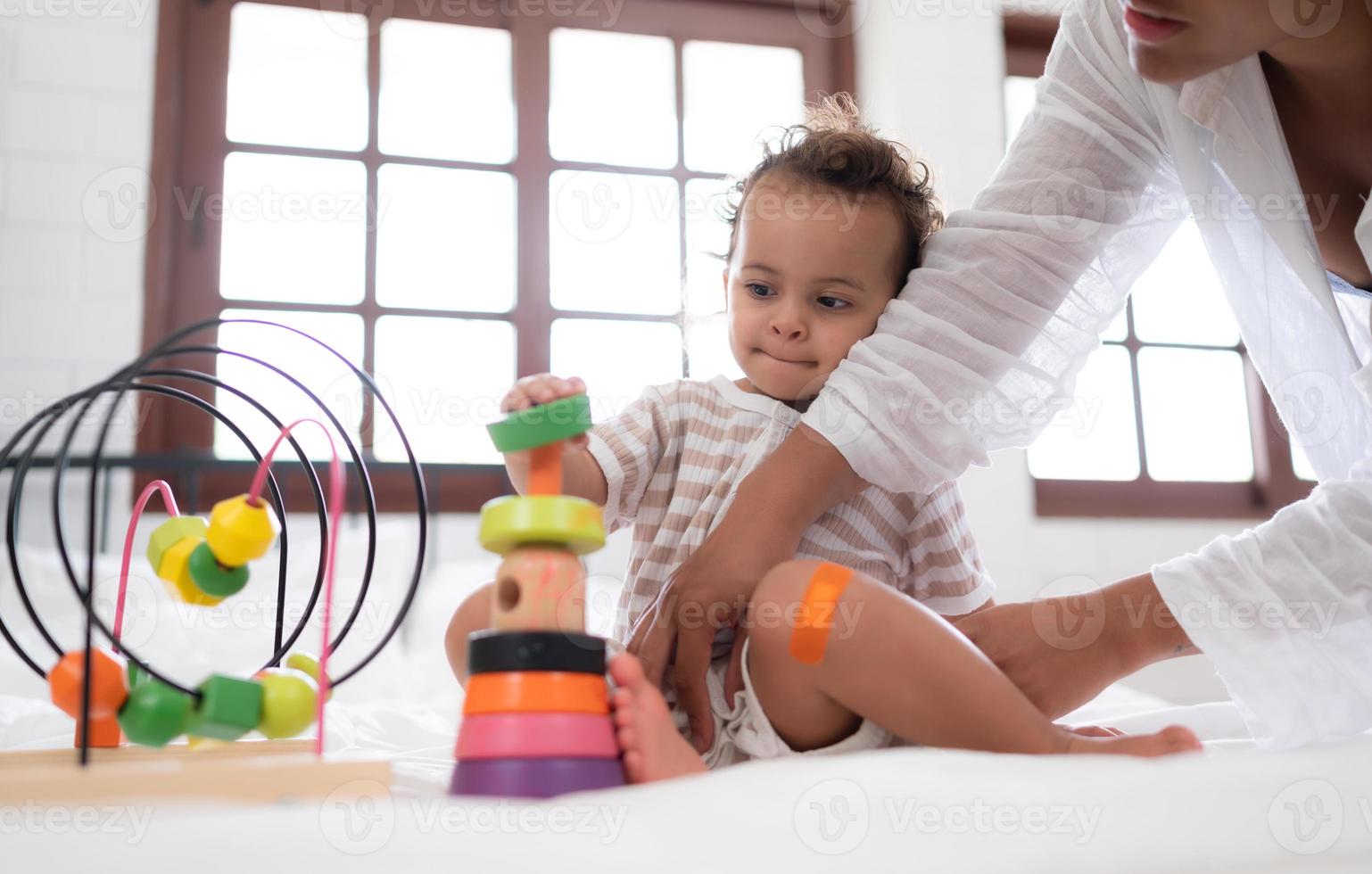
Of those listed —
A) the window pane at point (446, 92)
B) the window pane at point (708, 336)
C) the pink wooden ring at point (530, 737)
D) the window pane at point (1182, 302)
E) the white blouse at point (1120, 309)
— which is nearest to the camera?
the pink wooden ring at point (530, 737)

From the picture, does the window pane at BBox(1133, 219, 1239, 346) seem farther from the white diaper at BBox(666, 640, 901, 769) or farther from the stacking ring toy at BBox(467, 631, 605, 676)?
the stacking ring toy at BBox(467, 631, 605, 676)

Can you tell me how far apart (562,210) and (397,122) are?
0.40 meters

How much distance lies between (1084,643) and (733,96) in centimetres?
204

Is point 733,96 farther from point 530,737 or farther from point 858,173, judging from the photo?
point 530,737

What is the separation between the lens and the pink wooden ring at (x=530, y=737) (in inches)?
21.8

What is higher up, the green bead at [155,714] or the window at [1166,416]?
the window at [1166,416]

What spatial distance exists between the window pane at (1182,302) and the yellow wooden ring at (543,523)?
7.88ft

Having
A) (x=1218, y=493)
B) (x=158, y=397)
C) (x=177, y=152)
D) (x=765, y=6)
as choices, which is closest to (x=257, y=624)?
(x=158, y=397)

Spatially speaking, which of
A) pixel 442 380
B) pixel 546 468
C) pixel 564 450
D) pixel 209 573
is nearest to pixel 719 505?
pixel 564 450

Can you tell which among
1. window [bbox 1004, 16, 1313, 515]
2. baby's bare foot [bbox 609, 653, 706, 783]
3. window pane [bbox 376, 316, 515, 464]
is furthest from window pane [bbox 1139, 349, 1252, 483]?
baby's bare foot [bbox 609, 653, 706, 783]

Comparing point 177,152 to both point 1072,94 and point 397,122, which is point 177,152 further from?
point 1072,94

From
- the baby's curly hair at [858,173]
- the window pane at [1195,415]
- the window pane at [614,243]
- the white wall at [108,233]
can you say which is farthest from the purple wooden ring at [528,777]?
the window pane at [1195,415]

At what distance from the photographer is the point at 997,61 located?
256cm

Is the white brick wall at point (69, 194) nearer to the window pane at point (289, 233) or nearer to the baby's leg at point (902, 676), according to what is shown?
the window pane at point (289, 233)
